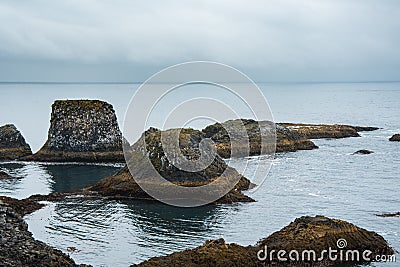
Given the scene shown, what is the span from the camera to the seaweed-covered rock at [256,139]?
7731cm

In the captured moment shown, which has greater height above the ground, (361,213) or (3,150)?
(3,150)

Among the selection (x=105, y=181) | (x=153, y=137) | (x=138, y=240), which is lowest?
(x=138, y=240)

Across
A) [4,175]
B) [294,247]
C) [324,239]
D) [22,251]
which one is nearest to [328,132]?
[4,175]

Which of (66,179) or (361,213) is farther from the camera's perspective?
(66,179)

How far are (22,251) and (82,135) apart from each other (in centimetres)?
4910

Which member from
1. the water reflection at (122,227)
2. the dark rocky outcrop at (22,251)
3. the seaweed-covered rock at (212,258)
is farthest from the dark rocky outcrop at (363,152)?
the dark rocky outcrop at (22,251)

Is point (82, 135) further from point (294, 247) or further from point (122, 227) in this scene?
point (294, 247)

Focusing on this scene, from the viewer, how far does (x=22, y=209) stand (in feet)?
139

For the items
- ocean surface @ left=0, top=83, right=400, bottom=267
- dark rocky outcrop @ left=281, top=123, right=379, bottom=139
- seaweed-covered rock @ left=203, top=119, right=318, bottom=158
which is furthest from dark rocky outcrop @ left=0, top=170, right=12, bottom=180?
dark rocky outcrop @ left=281, top=123, right=379, bottom=139

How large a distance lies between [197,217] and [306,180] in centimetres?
1863

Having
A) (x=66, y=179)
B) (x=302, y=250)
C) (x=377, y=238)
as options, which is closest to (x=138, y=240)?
(x=302, y=250)

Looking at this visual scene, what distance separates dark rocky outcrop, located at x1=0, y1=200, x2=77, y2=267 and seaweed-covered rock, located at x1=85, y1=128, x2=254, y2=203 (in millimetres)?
21759

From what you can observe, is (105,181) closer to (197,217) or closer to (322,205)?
(197,217)

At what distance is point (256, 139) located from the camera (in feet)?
272
